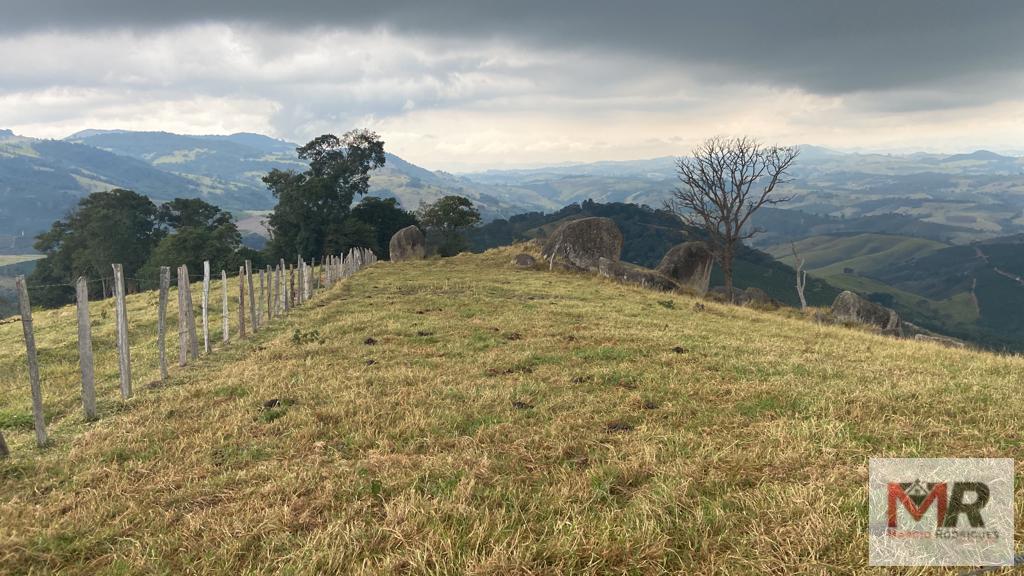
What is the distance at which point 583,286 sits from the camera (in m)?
31.0

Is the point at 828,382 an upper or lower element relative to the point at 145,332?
upper

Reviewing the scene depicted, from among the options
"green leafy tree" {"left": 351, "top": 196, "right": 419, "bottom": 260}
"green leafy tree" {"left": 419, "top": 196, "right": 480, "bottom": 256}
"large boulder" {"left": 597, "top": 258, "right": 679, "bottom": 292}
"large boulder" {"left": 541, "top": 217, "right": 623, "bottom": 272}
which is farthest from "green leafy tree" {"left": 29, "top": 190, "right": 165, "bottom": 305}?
"large boulder" {"left": 597, "top": 258, "right": 679, "bottom": 292}

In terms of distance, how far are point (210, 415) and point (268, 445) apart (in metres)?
2.28

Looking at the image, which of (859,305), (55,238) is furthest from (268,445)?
(55,238)

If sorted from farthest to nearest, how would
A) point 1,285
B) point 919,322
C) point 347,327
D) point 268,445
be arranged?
point 1,285 < point 919,322 < point 347,327 < point 268,445

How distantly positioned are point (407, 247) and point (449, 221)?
27.2m

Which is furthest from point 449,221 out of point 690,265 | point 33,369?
point 33,369

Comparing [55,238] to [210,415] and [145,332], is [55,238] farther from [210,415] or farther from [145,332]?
[210,415]

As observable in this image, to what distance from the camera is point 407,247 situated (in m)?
56.2

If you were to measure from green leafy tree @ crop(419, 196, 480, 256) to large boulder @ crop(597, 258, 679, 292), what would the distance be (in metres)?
44.6

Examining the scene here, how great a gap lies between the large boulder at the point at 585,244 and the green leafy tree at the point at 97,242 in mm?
63091

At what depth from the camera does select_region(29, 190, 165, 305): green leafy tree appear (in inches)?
2800

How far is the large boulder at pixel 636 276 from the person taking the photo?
34.2 m

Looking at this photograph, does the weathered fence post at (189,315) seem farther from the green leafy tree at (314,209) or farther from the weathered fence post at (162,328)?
the green leafy tree at (314,209)
